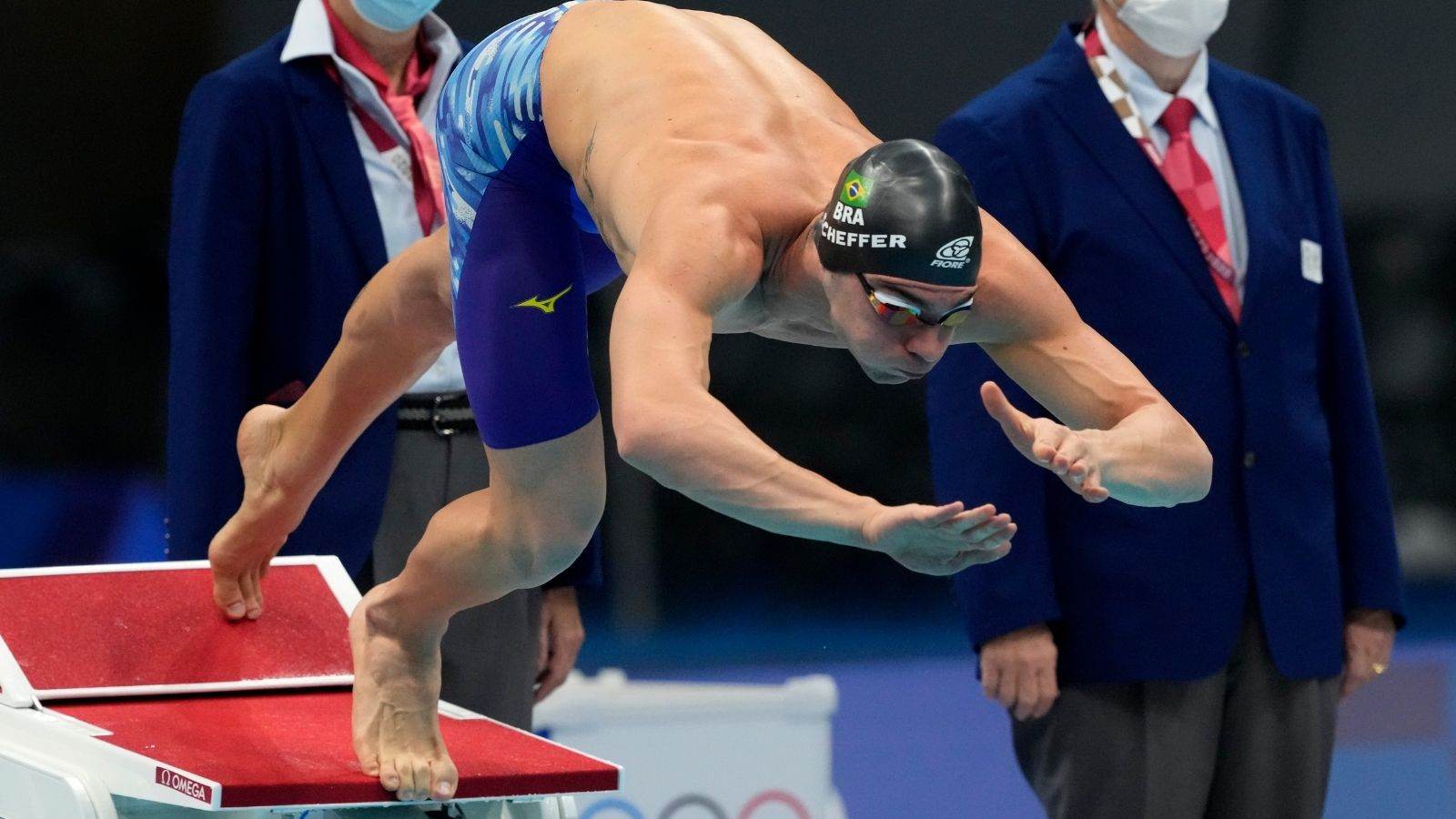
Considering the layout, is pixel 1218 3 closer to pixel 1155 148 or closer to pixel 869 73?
pixel 1155 148

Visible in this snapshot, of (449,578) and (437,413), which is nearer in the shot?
(449,578)

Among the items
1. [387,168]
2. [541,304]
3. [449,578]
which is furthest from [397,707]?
[387,168]

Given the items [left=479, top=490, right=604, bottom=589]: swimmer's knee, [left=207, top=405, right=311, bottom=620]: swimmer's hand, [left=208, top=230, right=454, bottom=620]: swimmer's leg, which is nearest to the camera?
[left=479, top=490, right=604, bottom=589]: swimmer's knee

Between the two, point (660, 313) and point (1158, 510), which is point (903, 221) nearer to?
point (660, 313)

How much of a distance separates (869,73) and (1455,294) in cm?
227

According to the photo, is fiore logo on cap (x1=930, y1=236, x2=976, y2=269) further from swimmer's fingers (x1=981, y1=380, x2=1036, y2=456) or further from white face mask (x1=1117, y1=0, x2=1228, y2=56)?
white face mask (x1=1117, y1=0, x2=1228, y2=56)

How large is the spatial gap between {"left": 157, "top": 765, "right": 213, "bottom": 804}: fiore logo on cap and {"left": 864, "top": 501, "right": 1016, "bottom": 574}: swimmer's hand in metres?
1.17

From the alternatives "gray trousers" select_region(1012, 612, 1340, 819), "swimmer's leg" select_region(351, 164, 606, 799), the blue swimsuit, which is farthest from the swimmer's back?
"gray trousers" select_region(1012, 612, 1340, 819)

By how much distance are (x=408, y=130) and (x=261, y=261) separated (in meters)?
0.41

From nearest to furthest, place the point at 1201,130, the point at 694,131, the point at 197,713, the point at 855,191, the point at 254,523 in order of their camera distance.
A: the point at 855,191 → the point at 694,131 → the point at 197,713 → the point at 254,523 → the point at 1201,130

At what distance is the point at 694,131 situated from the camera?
111 inches

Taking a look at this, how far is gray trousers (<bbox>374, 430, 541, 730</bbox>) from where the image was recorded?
4.24 meters

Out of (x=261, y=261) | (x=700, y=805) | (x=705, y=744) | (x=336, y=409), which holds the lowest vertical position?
(x=700, y=805)

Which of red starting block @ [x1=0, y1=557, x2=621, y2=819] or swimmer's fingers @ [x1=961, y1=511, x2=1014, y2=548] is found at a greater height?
swimmer's fingers @ [x1=961, y1=511, x2=1014, y2=548]
